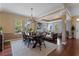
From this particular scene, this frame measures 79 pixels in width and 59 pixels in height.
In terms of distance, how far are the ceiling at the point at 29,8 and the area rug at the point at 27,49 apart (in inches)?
22.0

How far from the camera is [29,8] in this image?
2.01 metres

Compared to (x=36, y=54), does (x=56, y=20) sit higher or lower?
higher

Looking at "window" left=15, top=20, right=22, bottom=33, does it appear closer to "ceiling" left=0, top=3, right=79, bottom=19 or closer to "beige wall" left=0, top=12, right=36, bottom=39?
"beige wall" left=0, top=12, right=36, bottom=39

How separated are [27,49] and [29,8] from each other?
30.4 inches

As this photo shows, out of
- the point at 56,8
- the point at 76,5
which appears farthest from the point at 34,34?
the point at 76,5

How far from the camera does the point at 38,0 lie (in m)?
2.04

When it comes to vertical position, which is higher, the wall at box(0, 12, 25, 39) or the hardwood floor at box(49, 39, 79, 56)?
the wall at box(0, 12, 25, 39)

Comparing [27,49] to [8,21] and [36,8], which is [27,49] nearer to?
[8,21]

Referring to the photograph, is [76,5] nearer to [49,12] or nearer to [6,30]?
[49,12]

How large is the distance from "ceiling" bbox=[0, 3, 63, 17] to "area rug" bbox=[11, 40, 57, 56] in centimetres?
56

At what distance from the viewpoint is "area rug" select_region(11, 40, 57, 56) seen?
2.01 metres

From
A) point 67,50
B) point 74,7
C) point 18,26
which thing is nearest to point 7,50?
point 18,26

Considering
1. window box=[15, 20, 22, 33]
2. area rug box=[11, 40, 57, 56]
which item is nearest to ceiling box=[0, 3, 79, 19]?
window box=[15, 20, 22, 33]

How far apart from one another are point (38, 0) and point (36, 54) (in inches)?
40.6
